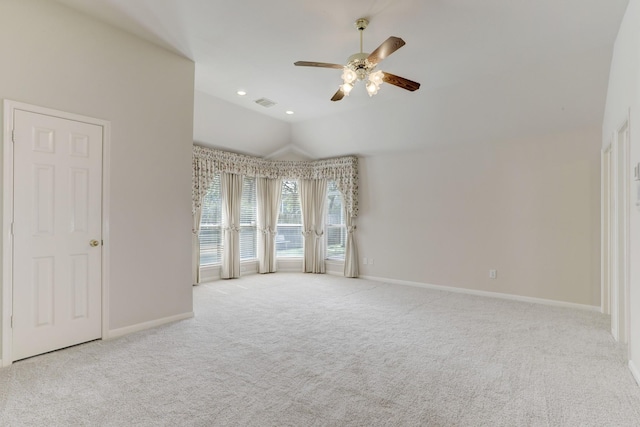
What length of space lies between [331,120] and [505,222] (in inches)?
132

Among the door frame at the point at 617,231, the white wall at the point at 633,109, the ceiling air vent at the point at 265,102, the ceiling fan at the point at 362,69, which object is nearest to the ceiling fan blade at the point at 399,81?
the ceiling fan at the point at 362,69

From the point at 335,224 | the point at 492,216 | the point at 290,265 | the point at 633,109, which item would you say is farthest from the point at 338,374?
the point at 290,265

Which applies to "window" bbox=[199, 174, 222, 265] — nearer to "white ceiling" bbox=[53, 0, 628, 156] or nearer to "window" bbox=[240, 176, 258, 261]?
"window" bbox=[240, 176, 258, 261]

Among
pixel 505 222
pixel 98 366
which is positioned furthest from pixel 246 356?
pixel 505 222

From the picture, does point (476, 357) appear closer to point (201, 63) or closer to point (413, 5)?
point (413, 5)

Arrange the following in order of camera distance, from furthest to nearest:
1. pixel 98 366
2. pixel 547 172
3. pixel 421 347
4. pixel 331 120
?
pixel 331 120
pixel 547 172
pixel 421 347
pixel 98 366

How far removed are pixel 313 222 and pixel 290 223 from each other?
0.57 meters

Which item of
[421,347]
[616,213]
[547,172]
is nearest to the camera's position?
[421,347]

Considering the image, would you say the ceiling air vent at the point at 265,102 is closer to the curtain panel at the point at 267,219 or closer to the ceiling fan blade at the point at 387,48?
the curtain panel at the point at 267,219

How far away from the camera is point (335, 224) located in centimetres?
719

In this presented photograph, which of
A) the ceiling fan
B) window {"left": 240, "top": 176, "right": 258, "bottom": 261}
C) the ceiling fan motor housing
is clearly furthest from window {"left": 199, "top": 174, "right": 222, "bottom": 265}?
the ceiling fan motor housing

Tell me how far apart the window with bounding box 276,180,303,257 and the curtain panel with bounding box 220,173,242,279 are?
1137 mm

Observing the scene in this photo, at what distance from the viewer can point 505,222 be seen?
507cm

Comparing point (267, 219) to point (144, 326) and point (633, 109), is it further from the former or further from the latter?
point (633, 109)
